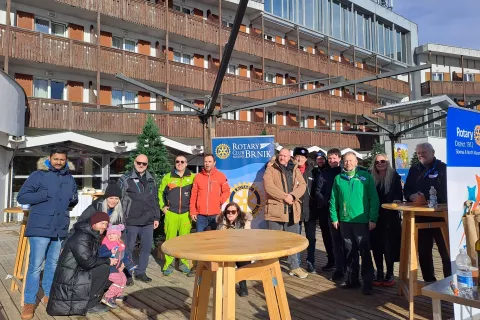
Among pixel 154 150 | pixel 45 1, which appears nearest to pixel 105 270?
pixel 154 150

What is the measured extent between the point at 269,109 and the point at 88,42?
1155 cm

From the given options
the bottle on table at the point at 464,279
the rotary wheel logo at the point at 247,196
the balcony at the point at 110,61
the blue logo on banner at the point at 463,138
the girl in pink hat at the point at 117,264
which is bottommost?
the girl in pink hat at the point at 117,264

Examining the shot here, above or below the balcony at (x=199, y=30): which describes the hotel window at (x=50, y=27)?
below

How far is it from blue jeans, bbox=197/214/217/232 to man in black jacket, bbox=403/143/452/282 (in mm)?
2724

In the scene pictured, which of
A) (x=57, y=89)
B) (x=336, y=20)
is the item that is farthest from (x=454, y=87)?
(x=57, y=89)

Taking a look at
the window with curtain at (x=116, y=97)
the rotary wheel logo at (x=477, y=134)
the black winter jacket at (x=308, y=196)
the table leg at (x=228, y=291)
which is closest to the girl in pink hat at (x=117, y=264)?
the table leg at (x=228, y=291)

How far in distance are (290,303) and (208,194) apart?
198 centimetres

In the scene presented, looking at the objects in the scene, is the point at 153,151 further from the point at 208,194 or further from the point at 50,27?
the point at 50,27

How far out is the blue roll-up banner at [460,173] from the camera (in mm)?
2793

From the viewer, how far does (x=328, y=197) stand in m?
5.18

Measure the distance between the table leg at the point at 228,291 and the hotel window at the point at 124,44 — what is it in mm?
16791

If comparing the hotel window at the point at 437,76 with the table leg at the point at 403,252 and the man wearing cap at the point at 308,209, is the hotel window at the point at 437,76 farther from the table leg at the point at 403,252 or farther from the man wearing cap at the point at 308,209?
the table leg at the point at 403,252

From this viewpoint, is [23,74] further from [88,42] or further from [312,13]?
[312,13]

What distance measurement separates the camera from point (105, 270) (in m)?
3.89
